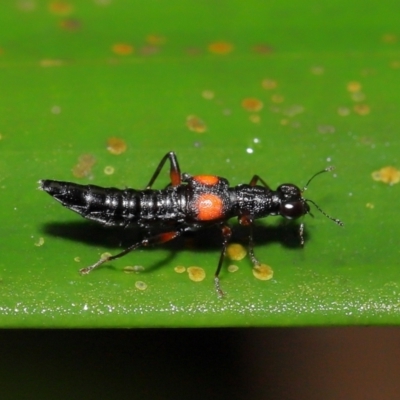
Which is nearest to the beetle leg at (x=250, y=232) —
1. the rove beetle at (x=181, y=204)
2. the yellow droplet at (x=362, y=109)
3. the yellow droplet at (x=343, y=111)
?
the rove beetle at (x=181, y=204)

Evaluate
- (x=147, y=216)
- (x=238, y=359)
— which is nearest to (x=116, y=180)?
(x=147, y=216)

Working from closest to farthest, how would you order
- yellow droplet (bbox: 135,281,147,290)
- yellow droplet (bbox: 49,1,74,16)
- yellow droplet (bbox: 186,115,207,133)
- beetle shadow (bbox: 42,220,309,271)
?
yellow droplet (bbox: 135,281,147,290), beetle shadow (bbox: 42,220,309,271), yellow droplet (bbox: 186,115,207,133), yellow droplet (bbox: 49,1,74,16)

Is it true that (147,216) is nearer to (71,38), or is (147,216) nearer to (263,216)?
(263,216)

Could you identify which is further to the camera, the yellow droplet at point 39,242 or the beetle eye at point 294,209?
the beetle eye at point 294,209

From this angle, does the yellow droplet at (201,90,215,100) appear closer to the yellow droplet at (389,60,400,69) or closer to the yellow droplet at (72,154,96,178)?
the yellow droplet at (72,154,96,178)

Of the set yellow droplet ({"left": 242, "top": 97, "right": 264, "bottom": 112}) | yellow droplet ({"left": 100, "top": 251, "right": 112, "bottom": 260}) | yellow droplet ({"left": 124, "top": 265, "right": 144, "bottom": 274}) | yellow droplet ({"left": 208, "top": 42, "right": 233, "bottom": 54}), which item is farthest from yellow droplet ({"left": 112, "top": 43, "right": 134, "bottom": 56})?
yellow droplet ({"left": 124, "top": 265, "right": 144, "bottom": 274})

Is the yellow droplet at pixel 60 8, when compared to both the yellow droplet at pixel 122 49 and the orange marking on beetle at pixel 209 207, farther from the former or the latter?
the orange marking on beetle at pixel 209 207

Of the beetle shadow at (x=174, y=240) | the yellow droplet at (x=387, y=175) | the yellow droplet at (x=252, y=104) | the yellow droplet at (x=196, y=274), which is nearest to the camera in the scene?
the yellow droplet at (x=196, y=274)
